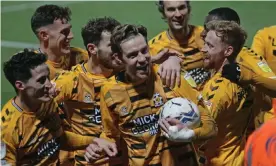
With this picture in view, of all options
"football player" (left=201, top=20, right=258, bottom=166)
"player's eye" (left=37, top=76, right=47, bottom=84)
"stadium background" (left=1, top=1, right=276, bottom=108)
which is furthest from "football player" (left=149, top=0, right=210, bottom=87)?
"stadium background" (left=1, top=1, right=276, bottom=108)

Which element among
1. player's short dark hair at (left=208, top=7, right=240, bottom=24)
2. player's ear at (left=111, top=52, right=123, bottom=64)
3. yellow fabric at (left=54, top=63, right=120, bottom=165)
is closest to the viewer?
player's ear at (left=111, top=52, right=123, bottom=64)

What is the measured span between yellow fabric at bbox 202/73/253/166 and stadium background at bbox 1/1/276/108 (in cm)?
933

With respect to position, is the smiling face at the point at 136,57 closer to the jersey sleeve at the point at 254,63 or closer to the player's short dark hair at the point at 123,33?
the player's short dark hair at the point at 123,33

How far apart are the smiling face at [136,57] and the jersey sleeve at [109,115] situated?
32cm

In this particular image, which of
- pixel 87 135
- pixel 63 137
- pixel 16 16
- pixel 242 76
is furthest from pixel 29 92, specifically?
pixel 16 16

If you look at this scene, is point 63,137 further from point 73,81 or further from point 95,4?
point 95,4

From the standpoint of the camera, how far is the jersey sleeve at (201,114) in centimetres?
553

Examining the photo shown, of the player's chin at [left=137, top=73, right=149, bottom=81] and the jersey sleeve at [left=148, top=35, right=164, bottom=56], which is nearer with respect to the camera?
the player's chin at [left=137, top=73, right=149, bottom=81]

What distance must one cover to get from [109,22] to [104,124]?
4.23 feet

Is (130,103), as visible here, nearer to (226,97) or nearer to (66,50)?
(226,97)

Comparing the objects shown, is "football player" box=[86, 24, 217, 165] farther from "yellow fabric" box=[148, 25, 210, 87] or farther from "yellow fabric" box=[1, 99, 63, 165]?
"yellow fabric" box=[148, 25, 210, 87]

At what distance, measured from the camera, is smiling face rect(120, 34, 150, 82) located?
5793 mm

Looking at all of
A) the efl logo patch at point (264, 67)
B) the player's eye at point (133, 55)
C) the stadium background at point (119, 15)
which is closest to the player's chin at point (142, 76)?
the player's eye at point (133, 55)

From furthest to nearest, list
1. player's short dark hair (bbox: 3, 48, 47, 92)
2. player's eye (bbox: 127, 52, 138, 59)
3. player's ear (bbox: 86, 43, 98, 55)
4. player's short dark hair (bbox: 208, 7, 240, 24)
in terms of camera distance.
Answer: player's short dark hair (bbox: 208, 7, 240, 24), player's ear (bbox: 86, 43, 98, 55), player's short dark hair (bbox: 3, 48, 47, 92), player's eye (bbox: 127, 52, 138, 59)
